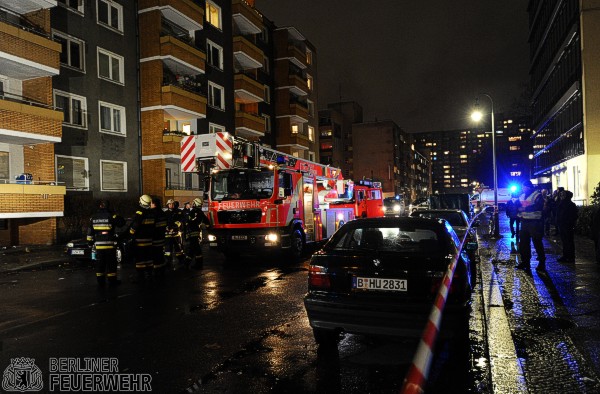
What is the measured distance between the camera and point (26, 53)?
1786 cm

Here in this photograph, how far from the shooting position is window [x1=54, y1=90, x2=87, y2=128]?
2111 centimetres

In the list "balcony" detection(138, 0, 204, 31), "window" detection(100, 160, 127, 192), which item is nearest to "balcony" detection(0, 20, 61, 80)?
"window" detection(100, 160, 127, 192)

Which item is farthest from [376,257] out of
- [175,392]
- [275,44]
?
[275,44]

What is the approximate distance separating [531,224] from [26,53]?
1843 centimetres

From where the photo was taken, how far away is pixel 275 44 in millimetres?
42031

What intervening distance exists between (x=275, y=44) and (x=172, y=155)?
20.9 metres

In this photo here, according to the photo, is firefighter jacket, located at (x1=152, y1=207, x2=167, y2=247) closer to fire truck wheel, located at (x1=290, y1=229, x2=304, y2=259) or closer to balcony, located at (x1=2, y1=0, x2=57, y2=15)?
fire truck wheel, located at (x1=290, y1=229, x2=304, y2=259)

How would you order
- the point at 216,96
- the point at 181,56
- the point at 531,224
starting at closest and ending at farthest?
the point at 531,224 < the point at 181,56 < the point at 216,96

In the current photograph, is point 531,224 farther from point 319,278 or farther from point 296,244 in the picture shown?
point 319,278

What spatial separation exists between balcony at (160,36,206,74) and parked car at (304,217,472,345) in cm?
2304

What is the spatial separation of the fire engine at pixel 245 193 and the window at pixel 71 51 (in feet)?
40.7

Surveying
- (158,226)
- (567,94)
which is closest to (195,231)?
(158,226)

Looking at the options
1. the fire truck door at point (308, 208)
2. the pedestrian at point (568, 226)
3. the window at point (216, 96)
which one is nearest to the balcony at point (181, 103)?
the window at point (216, 96)

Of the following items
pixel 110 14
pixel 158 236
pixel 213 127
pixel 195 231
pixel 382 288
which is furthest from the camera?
pixel 213 127
